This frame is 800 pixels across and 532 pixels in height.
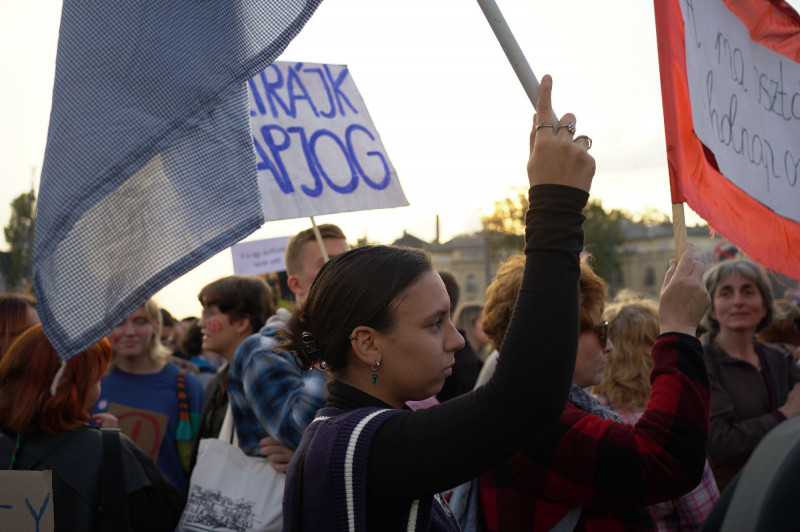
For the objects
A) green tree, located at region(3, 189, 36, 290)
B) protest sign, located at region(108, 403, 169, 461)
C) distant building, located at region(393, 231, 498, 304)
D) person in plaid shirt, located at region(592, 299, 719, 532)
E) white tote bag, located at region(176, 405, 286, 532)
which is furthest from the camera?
distant building, located at region(393, 231, 498, 304)

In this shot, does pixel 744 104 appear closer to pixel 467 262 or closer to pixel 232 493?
pixel 232 493

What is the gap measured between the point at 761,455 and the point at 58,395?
2.43m

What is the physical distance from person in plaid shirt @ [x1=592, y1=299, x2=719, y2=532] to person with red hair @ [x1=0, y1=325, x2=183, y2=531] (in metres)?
1.88

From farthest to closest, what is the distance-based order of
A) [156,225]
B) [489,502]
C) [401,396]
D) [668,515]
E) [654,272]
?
[654,272] < [668,515] < [489,502] < [156,225] < [401,396]

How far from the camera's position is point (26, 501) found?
2.27 meters

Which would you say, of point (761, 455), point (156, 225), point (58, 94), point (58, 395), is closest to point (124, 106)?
point (58, 94)

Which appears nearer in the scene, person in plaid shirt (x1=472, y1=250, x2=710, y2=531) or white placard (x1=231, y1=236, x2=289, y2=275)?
person in plaid shirt (x1=472, y1=250, x2=710, y2=531)

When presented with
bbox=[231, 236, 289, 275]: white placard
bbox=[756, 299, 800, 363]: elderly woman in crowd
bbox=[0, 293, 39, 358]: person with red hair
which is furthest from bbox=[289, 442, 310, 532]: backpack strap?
bbox=[231, 236, 289, 275]: white placard

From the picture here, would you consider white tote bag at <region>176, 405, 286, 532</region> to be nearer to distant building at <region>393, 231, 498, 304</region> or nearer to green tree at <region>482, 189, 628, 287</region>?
green tree at <region>482, 189, 628, 287</region>

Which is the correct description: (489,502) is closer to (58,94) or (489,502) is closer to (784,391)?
(58,94)

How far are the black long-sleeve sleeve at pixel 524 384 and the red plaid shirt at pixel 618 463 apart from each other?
68cm

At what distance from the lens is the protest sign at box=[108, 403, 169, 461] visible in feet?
14.3

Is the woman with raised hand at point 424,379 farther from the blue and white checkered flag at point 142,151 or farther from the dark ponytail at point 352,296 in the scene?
the blue and white checkered flag at point 142,151

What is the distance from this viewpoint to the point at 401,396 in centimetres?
172
